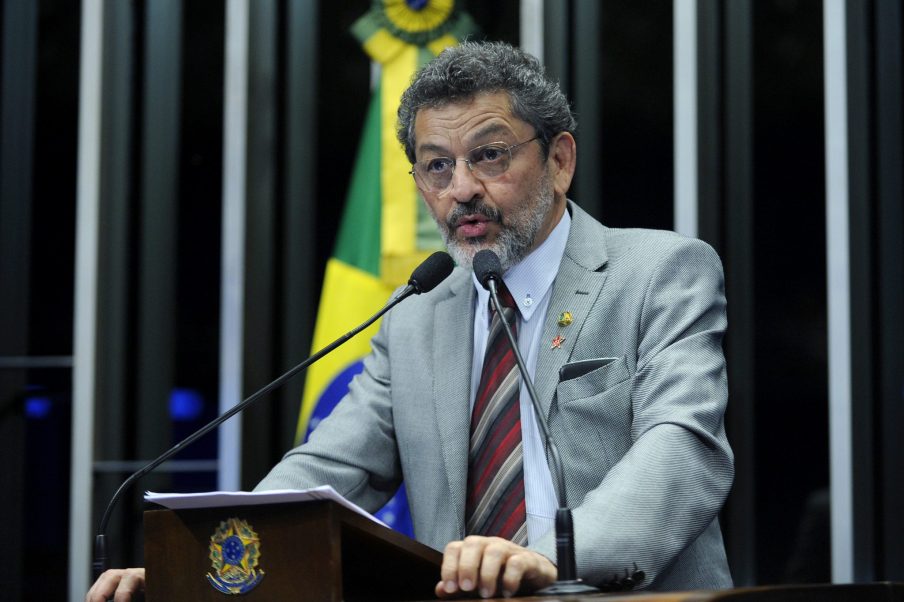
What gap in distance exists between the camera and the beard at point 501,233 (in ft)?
6.86

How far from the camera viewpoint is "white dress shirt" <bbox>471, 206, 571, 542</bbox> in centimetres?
192

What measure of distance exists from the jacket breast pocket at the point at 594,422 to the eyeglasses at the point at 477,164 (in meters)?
0.45

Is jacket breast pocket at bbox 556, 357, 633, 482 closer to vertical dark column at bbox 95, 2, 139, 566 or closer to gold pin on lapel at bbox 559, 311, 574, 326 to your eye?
gold pin on lapel at bbox 559, 311, 574, 326

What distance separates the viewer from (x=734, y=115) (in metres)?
3.33

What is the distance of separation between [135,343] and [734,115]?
1.90m

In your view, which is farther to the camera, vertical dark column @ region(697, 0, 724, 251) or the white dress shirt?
vertical dark column @ region(697, 0, 724, 251)

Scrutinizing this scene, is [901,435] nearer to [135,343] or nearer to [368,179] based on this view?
[368,179]

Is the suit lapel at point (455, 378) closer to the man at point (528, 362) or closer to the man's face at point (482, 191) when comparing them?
the man at point (528, 362)

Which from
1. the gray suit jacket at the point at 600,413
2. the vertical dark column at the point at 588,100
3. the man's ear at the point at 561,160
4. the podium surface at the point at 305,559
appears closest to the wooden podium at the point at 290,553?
the podium surface at the point at 305,559

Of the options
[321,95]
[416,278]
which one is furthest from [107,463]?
[416,278]

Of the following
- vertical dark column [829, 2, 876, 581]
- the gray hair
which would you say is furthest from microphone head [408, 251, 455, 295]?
vertical dark column [829, 2, 876, 581]

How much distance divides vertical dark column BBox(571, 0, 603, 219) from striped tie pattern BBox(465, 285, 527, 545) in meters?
1.34

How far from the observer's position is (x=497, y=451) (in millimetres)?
1982

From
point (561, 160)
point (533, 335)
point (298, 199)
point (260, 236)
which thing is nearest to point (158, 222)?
point (260, 236)
